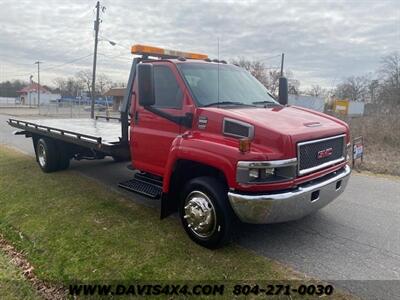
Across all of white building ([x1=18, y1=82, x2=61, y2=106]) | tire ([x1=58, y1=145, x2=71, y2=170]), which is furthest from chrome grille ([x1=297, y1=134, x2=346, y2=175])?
white building ([x1=18, y1=82, x2=61, y2=106])

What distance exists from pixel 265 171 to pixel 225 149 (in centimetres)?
48

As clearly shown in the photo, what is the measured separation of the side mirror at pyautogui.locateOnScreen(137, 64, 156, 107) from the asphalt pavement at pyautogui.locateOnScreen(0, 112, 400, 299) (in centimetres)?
208

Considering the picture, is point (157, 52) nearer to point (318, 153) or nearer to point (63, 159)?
point (318, 153)

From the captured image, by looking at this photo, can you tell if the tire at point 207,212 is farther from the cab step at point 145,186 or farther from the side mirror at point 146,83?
the side mirror at point 146,83

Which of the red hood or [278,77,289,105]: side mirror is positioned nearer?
the red hood

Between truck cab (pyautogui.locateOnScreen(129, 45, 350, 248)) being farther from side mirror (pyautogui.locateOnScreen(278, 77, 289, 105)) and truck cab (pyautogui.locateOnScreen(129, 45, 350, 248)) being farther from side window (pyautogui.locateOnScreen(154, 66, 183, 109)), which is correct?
side mirror (pyautogui.locateOnScreen(278, 77, 289, 105))

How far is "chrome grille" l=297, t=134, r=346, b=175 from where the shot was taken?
3.63m

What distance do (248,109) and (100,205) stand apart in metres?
2.94

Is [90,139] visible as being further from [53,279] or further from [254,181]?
[254,181]

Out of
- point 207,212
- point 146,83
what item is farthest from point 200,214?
point 146,83

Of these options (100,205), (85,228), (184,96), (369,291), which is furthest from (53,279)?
(369,291)

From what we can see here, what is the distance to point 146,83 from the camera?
421 centimetres

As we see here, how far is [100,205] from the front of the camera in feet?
18.1

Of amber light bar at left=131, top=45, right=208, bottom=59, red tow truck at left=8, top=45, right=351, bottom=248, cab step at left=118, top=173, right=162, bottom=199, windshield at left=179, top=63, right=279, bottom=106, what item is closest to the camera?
red tow truck at left=8, top=45, right=351, bottom=248
